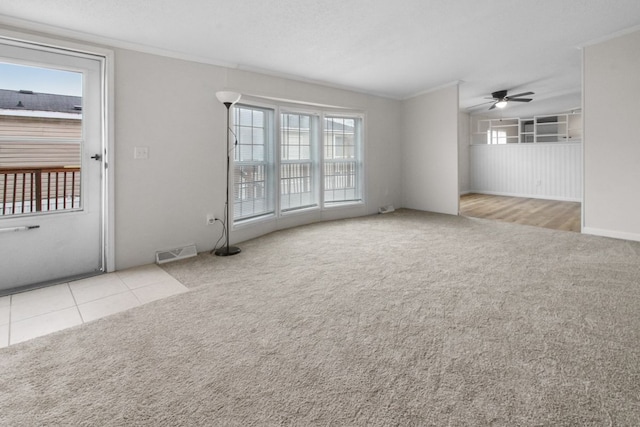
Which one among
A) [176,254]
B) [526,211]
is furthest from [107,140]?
[526,211]

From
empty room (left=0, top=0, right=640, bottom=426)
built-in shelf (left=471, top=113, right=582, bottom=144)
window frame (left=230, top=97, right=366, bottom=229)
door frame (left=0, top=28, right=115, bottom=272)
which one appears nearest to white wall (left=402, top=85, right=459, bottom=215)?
empty room (left=0, top=0, right=640, bottom=426)

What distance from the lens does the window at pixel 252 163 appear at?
166 inches

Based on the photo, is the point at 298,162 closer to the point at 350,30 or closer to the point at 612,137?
the point at 350,30

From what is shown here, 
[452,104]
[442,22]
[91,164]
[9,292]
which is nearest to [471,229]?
[452,104]

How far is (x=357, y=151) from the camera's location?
5.92 meters

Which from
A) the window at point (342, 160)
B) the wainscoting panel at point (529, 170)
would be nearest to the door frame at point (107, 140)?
the window at point (342, 160)

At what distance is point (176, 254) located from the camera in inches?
139

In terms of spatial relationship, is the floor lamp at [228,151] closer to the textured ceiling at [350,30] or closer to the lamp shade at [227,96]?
the lamp shade at [227,96]

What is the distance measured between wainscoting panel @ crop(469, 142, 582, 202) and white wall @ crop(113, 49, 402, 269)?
678 centimetres

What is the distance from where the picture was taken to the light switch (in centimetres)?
326

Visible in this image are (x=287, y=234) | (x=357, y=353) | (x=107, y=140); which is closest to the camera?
(x=357, y=353)

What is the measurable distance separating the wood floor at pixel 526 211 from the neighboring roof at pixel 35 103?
19.2 feet

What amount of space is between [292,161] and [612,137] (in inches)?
160

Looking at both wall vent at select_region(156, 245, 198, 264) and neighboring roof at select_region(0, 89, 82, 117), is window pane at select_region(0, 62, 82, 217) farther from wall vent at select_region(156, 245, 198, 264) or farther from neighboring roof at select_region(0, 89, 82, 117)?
wall vent at select_region(156, 245, 198, 264)
